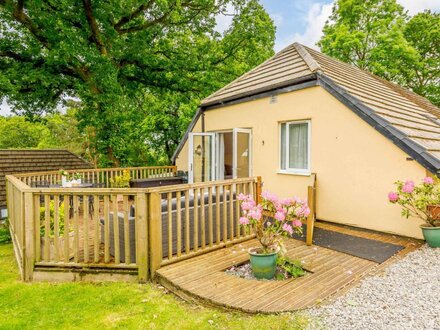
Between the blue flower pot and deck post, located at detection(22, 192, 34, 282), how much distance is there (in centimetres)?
321

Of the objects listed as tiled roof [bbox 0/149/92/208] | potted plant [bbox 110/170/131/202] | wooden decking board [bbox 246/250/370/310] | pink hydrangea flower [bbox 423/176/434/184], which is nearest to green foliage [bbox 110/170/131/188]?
potted plant [bbox 110/170/131/202]

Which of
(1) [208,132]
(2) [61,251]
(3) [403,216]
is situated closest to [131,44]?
(1) [208,132]

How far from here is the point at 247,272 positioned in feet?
13.0

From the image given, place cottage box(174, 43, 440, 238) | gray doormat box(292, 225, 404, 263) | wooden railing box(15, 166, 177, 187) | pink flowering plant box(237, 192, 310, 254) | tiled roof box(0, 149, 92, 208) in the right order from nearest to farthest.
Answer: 1. pink flowering plant box(237, 192, 310, 254)
2. gray doormat box(292, 225, 404, 263)
3. cottage box(174, 43, 440, 238)
4. wooden railing box(15, 166, 177, 187)
5. tiled roof box(0, 149, 92, 208)

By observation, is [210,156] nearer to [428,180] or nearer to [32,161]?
[428,180]

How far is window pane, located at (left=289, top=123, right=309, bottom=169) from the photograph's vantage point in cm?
687

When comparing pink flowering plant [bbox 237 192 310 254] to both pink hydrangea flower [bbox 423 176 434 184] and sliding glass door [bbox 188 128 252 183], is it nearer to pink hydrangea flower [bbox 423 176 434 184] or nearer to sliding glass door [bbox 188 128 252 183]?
pink hydrangea flower [bbox 423 176 434 184]

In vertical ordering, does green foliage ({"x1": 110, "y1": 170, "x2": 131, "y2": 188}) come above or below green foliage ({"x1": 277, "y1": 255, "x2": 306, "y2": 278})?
above

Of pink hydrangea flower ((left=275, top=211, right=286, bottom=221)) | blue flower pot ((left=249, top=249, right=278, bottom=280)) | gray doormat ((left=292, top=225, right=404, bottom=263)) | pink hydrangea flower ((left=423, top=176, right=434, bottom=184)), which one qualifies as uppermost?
pink hydrangea flower ((left=423, top=176, right=434, bottom=184))

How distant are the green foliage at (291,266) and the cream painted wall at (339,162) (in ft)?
8.15

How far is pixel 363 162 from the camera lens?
18.6 ft

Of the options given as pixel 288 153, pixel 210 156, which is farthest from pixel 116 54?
pixel 288 153

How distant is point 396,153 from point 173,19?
10.7 m

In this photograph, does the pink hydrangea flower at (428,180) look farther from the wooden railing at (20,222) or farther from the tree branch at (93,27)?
the tree branch at (93,27)
